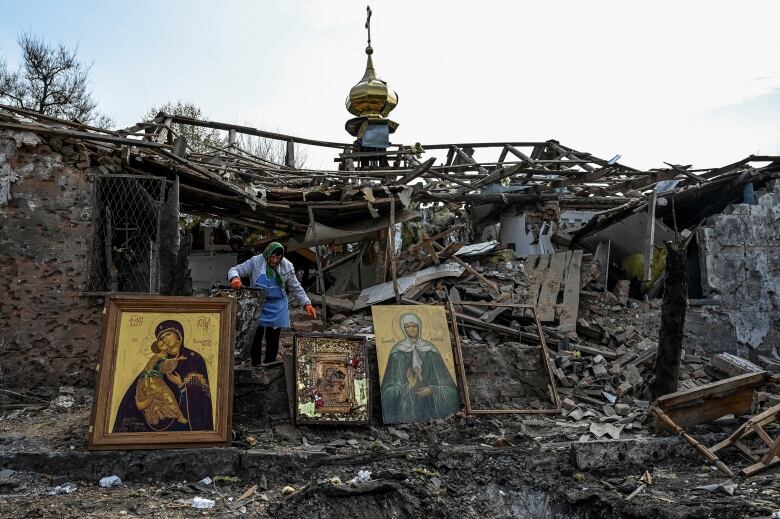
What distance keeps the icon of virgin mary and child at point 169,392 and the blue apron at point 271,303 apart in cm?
119

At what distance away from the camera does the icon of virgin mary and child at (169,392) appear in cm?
574

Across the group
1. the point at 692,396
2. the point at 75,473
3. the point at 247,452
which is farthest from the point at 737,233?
the point at 75,473

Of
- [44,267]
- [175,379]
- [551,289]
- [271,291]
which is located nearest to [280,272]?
[271,291]

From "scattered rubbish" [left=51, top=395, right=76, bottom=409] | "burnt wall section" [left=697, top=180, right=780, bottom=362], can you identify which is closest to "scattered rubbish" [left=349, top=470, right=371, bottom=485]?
"scattered rubbish" [left=51, top=395, right=76, bottom=409]

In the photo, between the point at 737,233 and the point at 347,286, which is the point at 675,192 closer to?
the point at 737,233

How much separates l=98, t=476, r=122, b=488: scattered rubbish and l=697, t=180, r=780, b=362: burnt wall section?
8919 millimetres

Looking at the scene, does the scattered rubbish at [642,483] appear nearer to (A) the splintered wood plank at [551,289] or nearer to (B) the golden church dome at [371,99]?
(A) the splintered wood plank at [551,289]

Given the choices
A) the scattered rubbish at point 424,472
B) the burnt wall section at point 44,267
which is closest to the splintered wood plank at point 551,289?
the scattered rubbish at point 424,472

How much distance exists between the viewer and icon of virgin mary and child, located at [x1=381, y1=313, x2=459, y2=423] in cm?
702

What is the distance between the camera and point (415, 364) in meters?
7.30

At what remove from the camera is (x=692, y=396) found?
6.70 metres

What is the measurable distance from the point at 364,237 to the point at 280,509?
20.5 feet

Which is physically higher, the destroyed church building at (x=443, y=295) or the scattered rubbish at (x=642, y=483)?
the destroyed church building at (x=443, y=295)

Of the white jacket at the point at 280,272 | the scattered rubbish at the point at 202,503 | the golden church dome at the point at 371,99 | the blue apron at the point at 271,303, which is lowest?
the scattered rubbish at the point at 202,503
